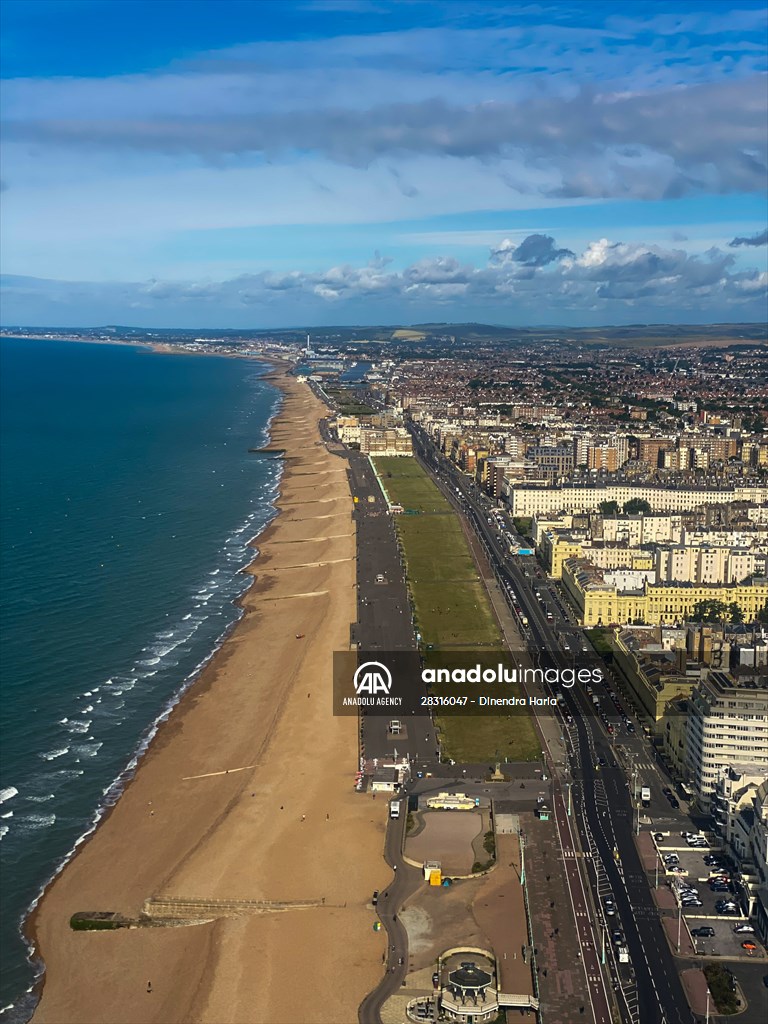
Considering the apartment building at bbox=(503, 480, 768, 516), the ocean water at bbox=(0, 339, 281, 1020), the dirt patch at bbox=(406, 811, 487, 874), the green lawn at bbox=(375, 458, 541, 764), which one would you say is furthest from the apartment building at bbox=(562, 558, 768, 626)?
the apartment building at bbox=(503, 480, 768, 516)

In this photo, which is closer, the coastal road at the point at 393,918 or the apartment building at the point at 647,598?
the coastal road at the point at 393,918

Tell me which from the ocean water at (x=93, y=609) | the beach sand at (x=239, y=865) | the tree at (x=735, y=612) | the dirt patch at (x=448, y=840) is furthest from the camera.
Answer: the tree at (x=735, y=612)

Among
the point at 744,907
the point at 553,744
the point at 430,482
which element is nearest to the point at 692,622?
the point at 553,744

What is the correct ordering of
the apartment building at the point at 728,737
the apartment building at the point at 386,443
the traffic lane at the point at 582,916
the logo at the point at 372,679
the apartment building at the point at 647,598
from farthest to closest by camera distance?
the apartment building at the point at 386,443 → the apartment building at the point at 647,598 → the logo at the point at 372,679 → the apartment building at the point at 728,737 → the traffic lane at the point at 582,916

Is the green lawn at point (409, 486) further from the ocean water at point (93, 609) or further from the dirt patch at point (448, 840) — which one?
the dirt patch at point (448, 840)

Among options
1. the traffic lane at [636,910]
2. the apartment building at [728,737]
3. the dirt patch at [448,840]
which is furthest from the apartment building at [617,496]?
the dirt patch at [448,840]

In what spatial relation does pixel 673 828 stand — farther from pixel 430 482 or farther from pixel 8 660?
pixel 430 482

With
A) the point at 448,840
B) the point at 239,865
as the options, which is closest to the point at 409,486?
the point at 448,840

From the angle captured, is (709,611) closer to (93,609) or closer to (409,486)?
(93,609)
